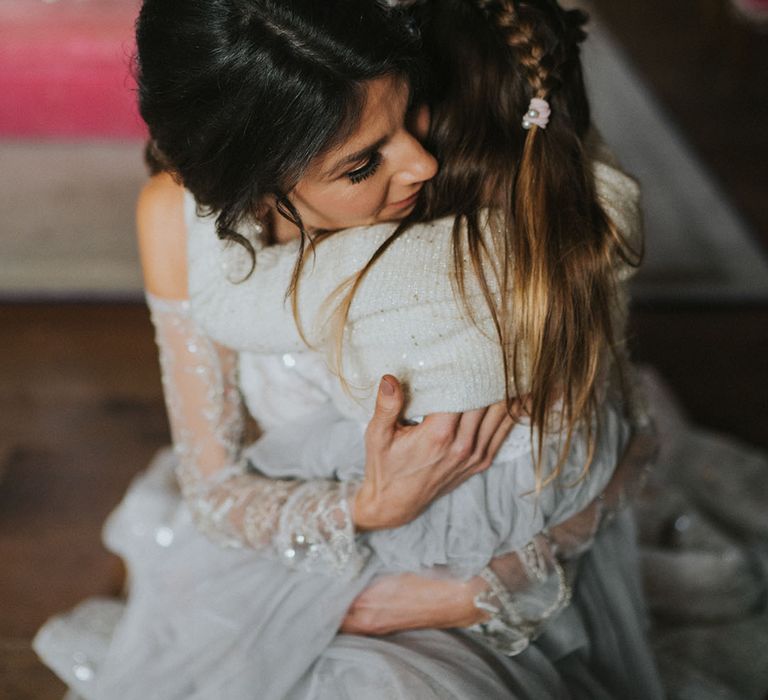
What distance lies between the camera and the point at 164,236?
3.74 ft

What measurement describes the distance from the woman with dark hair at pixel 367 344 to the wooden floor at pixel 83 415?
1.84 feet

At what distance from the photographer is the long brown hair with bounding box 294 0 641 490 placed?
3.13ft

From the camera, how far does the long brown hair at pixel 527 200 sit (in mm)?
954

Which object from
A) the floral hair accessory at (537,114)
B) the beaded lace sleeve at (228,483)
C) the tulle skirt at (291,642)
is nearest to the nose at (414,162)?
the floral hair accessory at (537,114)

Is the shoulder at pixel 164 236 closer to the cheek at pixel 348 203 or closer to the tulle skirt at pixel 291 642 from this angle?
the cheek at pixel 348 203

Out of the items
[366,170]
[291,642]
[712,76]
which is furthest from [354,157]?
[712,76]

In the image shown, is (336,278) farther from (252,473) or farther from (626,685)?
(626,685)

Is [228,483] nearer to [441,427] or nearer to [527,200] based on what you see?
[441,427]

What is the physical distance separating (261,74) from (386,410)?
35cm

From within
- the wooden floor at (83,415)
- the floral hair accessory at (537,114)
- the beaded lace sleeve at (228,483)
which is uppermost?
the floral hair accessory at (537,114)

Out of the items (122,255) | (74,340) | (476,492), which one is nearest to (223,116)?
(476,492)

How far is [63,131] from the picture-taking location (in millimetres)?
3193

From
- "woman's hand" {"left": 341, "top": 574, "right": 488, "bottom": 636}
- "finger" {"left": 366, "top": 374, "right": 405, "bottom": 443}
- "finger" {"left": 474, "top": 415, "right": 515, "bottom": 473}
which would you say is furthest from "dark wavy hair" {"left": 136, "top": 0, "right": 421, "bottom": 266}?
"woman's hand" {"left": 341, "top": 574, "right": 488, "bottom": 636}

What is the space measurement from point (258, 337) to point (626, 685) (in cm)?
67
